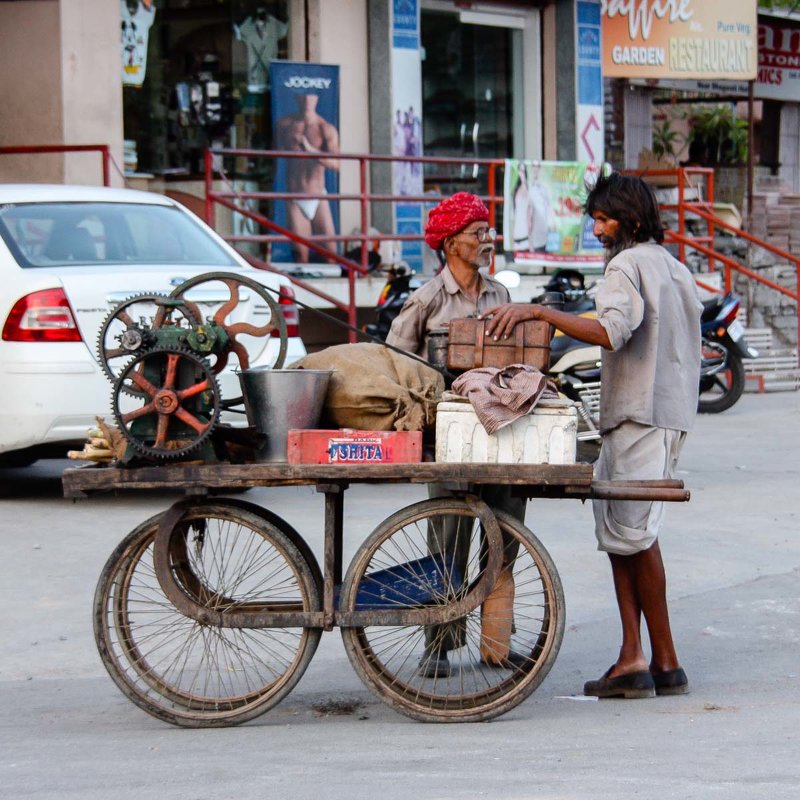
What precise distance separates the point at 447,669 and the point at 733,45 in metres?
16.3

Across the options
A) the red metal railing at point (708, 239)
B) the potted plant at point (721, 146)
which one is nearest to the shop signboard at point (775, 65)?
the potted plant at point (721, 146)

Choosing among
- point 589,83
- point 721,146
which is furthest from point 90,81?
point 721,146

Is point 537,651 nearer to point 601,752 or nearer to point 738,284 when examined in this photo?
point 601,752

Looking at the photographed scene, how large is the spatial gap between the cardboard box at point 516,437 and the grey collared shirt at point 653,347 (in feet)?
1.53

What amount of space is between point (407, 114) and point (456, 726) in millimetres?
12526

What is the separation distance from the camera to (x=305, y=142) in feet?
51.2

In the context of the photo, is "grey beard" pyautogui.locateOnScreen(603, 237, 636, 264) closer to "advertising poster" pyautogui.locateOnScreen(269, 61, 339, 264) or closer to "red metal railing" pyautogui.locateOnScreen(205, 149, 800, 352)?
"red metal railing" pyautogui.locateOnScreen(205, 149, 800, 352)

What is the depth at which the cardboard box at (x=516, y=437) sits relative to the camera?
491 cm

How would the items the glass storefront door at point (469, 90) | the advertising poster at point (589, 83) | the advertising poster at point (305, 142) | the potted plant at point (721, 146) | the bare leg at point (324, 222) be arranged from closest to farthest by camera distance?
1. the advertising poster at point (305, 142)
2. the bare leg at point (324, 222)
3. the glass storefront door at point (469, 90)
4. the advertising poster at point (589, 83)
5. the potted plant at point (721, 146)

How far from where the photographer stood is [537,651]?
16.9 feet

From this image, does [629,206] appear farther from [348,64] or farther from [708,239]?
[708,239]

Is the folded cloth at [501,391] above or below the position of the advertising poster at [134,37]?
below

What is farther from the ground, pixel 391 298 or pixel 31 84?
Answer: pixel 31 84

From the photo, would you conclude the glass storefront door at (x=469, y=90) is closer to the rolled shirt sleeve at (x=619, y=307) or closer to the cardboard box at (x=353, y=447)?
the rolled shirt sleeve at (x=619, y=307)
